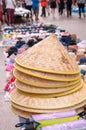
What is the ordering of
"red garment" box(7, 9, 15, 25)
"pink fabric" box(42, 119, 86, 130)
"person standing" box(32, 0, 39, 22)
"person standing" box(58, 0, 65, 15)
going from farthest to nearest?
1. "person standing" box(58, 0, 65, 15)
2. "person standing" box(32, 0, 39, 22)
3. "red garment" box(7, 9, 15, 25)
4. "pink fabric" box(42, 119, 86, 130)

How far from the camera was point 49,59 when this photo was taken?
367 centimetres

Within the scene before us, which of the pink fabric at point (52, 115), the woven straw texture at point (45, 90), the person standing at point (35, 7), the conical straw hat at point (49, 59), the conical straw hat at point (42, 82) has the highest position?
the conical straw hat at point (49, 59)

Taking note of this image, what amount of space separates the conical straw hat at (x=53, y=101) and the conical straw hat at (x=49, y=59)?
0.75 feet

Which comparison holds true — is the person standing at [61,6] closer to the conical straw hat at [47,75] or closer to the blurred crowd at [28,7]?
the blurred crowd at [28,7]

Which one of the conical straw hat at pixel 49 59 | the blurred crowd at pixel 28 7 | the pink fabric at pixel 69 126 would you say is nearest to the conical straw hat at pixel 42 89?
the conical straw hat at pixel 49 59

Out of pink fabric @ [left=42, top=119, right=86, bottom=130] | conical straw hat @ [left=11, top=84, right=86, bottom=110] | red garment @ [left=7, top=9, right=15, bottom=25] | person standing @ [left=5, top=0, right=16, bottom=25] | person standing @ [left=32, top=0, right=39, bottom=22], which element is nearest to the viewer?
pink fabric @ [left=42, top=119, right=86, bottom=130]

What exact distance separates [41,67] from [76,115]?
540 millimetres

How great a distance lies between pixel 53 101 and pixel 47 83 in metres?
0.17

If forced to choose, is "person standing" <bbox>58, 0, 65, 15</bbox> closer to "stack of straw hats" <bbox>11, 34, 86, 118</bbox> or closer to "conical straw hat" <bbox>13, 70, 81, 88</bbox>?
"stack of straw hats" <bbox>11, 34, 86, 118</bbox>

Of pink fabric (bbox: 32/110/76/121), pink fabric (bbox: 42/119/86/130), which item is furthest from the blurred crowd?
pink fabric (bbox: 42/119/86/130)

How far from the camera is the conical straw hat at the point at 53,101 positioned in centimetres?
356

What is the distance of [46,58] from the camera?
3.68m

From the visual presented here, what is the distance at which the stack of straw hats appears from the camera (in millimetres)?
3596

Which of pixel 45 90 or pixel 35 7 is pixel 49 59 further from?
pixel 35 7
